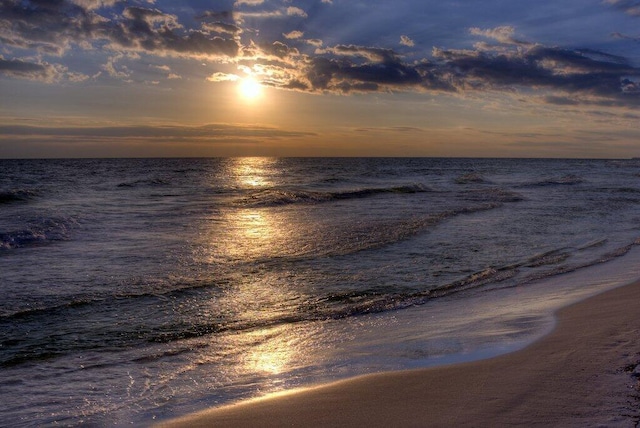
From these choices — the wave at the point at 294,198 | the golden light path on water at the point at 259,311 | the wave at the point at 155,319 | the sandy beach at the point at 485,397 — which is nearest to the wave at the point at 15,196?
the wave at the point at 294,198

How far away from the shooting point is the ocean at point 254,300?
16.9ft

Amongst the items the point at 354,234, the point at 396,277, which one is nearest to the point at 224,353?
the point at 396,277

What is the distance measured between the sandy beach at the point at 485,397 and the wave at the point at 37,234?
37.8 ft

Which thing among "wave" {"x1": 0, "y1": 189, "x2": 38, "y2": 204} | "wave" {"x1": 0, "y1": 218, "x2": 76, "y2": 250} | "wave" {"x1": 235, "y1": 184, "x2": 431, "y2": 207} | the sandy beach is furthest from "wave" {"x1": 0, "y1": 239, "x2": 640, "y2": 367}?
"wave" {"x1": 0, "y1": 189, "x2": 38, "y2": 204}

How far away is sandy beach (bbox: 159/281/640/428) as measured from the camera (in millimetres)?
3830

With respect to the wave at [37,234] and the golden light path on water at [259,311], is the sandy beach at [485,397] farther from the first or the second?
the wave at [37,234]

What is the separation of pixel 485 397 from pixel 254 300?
474 centimetres

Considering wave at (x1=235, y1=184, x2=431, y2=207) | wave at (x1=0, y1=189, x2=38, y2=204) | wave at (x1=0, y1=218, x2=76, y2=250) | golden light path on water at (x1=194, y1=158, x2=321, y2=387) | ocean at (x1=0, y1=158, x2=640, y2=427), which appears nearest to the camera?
ocean at (x1=0, y1=158, x2=640, y2=427)

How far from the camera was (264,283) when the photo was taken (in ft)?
30.8

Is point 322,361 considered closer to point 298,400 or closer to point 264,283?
point 298,400

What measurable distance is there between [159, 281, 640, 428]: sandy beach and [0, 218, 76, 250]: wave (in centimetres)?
1151

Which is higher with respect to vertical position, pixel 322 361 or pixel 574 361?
pixel 574 361

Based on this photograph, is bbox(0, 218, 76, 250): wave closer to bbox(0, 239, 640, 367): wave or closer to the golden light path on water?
the golden light path on water

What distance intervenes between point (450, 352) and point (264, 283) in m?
4.55
